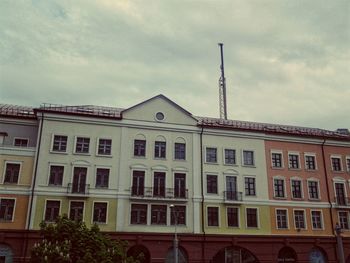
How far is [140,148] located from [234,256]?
13.8 meters

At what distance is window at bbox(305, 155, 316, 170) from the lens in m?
40.4

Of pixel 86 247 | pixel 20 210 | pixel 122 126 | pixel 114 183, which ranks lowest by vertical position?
pixel 86 247

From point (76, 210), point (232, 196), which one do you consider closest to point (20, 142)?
point (76, 210)

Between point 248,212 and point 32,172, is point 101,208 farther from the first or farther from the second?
point 248,212

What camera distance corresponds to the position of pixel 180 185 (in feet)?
118

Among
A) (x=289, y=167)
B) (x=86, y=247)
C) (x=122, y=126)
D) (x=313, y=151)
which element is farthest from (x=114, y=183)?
(x=313, y=151)

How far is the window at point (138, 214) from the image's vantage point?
110 feet

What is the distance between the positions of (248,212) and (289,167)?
7.20m

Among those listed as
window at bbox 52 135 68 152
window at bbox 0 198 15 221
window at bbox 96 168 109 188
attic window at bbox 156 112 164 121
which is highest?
attic window at bbox 156 112 164 121

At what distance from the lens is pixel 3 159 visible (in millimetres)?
32375

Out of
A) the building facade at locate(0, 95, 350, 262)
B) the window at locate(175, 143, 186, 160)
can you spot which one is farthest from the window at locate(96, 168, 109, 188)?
the window at locate(175, 143, 186, 160)

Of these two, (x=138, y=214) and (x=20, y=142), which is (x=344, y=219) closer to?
(x=138, y=214)

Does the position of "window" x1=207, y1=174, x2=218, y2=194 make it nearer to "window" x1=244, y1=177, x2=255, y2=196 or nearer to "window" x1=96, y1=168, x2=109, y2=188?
"window" x1=244, y1=177, x2=255, y2=196

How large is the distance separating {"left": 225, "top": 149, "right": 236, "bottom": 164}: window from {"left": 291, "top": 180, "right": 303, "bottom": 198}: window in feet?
22.7
